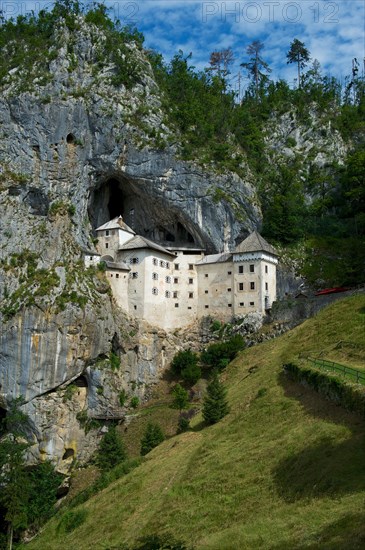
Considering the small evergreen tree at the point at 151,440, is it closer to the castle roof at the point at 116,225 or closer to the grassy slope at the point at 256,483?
the grassy slope at the point at 256,483

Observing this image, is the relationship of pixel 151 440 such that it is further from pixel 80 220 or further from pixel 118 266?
pixel 80 220

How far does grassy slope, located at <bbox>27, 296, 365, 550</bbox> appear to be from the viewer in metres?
22.1

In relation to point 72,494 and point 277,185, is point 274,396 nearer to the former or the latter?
point 72,494

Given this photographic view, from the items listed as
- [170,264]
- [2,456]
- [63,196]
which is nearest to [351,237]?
[170,264]

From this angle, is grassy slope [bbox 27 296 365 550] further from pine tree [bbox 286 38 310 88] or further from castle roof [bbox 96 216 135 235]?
pine tree [bbox 286 38 310 88]

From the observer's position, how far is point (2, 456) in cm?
5272

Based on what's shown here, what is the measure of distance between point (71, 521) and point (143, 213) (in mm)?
41398

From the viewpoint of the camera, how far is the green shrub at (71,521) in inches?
1485

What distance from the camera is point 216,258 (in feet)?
222

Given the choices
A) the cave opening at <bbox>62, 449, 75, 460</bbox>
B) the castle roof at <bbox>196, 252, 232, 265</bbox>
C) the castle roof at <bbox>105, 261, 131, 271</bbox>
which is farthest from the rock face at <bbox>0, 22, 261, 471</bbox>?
the castle roof at <bbox>196, 252, 232, 265</bbox>

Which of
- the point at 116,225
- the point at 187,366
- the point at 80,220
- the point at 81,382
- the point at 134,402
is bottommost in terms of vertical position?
the point at 134,402

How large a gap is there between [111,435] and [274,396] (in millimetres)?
19188

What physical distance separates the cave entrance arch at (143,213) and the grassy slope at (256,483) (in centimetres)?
2902

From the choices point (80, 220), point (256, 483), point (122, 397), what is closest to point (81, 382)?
point (122, 397)
